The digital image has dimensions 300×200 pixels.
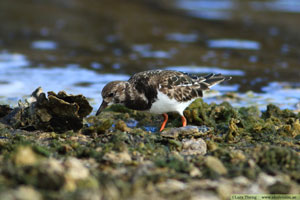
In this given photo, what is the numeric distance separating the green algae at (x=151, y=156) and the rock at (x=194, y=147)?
6 centimetres

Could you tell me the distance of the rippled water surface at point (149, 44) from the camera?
7.70m

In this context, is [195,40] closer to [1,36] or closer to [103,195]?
[1,36]

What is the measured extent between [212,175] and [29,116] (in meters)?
2.41

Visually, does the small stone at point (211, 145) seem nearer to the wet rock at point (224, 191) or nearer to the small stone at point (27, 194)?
the wet rock at point (224, 191)

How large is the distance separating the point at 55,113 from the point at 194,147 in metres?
1.56

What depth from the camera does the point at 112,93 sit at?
4918mm

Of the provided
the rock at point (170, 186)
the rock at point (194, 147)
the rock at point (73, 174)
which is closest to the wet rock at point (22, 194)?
the rock at point (73, 174)

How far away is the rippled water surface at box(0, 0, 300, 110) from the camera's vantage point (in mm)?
7703

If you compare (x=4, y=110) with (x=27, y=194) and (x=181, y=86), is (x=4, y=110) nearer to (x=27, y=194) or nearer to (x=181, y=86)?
(x=181, y=86)

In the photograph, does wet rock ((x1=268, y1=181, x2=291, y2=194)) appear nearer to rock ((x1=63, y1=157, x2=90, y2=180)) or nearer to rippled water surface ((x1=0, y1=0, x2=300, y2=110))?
rock ((x1=63, y1=157, x2=90, y2=180))

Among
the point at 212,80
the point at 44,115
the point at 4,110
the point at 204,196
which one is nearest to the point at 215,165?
the point at 204,196

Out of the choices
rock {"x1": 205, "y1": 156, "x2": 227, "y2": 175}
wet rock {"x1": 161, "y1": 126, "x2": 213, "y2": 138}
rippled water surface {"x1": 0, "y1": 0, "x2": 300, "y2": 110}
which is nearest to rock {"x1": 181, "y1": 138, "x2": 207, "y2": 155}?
wet rock {"x1": 161, "y1": 126, "x2": 213, "y2": 138}

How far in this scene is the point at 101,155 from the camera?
3.53 metres

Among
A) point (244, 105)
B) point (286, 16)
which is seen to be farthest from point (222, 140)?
point (286, 16)
